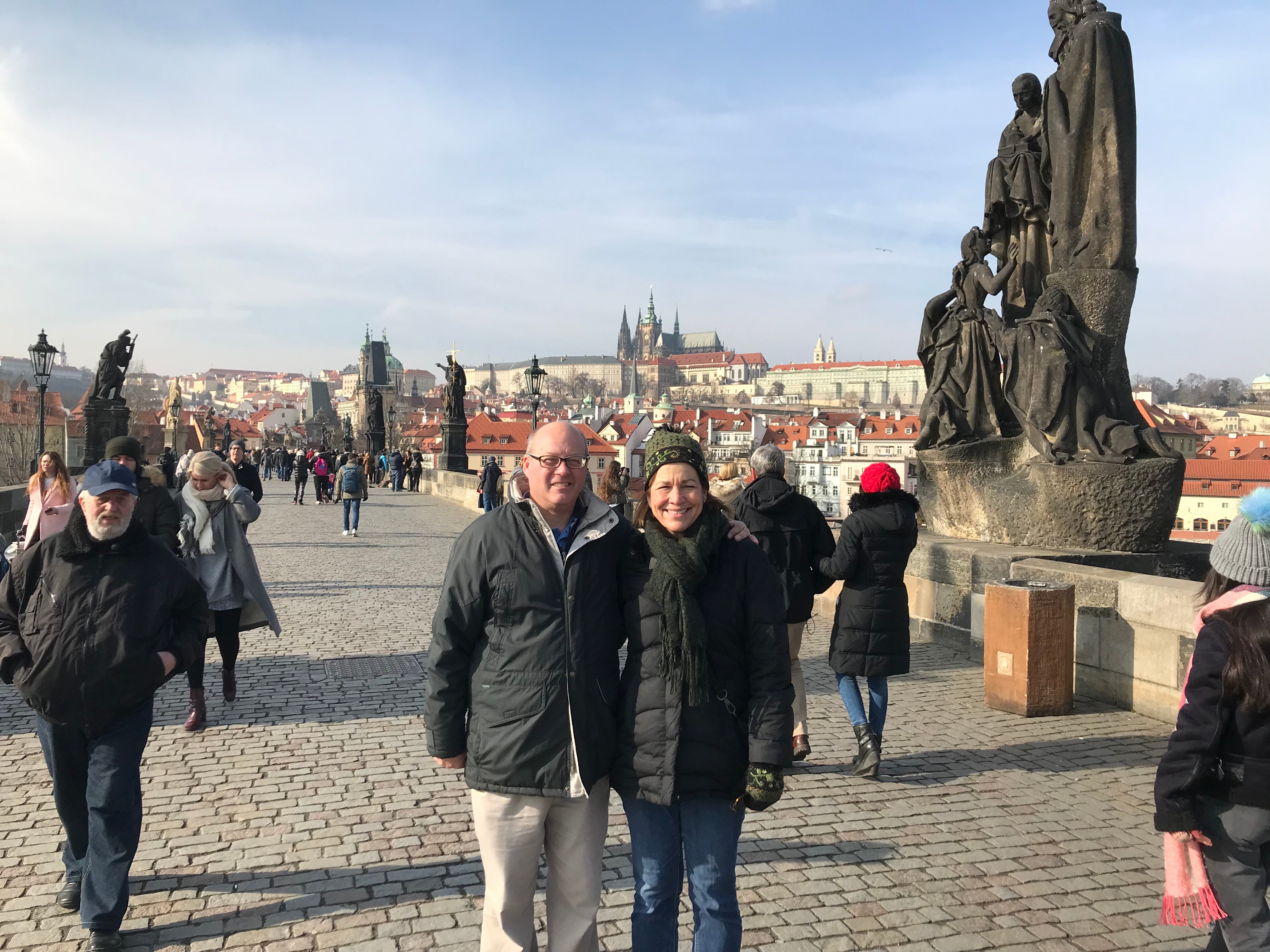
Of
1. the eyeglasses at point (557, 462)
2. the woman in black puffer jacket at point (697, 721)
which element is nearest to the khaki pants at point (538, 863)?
the woman in black puffer jacket at point (697, 721)

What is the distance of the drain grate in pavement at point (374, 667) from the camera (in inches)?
276

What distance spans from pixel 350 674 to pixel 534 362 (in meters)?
19.4

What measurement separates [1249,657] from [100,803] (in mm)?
3293

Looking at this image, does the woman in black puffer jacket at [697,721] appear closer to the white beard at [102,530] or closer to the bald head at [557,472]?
the bald head at [557,472]

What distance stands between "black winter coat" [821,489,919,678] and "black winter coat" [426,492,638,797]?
8.27 feet

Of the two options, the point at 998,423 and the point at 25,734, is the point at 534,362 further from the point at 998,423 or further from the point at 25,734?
the point at 25,734

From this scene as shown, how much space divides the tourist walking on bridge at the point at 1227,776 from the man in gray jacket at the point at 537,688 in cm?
137

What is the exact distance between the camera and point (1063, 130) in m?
8.77

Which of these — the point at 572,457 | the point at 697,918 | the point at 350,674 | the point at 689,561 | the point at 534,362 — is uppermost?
the point at 534,362

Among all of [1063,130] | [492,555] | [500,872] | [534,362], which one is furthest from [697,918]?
[534,362]

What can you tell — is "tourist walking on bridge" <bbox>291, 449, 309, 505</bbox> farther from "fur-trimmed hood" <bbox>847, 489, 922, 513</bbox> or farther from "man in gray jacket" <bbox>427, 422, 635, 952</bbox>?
"man in gray jacket" <bbox>427, 422, 635, 952</bbox>

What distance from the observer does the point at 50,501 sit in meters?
5.89

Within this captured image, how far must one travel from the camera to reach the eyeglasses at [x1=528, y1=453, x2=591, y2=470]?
269 centimetres

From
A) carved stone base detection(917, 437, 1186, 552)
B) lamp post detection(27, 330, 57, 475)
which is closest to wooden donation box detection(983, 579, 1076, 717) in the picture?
carved stone base detection(917, 437, 1186, 552)
